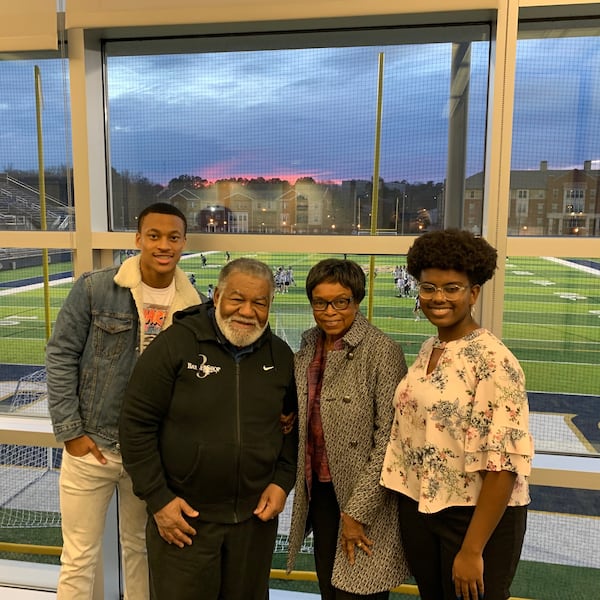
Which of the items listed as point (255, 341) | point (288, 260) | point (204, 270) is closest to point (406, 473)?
point (255, 341)

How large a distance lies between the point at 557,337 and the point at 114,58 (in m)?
2.35

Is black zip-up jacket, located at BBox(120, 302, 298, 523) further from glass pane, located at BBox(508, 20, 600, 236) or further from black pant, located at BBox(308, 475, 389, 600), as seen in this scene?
glass pane, located at BBox(508, 20, 600, 236)

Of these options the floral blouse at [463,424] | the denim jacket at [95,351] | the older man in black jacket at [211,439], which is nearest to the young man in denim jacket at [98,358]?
the denim jacket at [95,351]

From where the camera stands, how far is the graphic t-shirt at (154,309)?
69.5 inches

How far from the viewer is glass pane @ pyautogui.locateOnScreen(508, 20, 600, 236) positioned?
202 centimetres

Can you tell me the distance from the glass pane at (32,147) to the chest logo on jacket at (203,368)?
1128 mm

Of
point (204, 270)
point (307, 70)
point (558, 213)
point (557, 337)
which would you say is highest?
point (307, 70)

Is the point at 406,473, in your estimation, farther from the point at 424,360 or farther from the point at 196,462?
the point at 196,462

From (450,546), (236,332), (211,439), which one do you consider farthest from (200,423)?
(450,546)

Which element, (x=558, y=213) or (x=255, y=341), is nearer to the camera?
(x=255, y=341)

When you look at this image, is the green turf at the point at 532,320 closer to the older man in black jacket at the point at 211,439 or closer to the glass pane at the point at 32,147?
the glass pane at the point at 32,147

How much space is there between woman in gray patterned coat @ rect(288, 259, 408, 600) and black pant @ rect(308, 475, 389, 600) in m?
0.03

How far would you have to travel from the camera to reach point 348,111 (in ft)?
7.23

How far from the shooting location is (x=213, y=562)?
157cm
